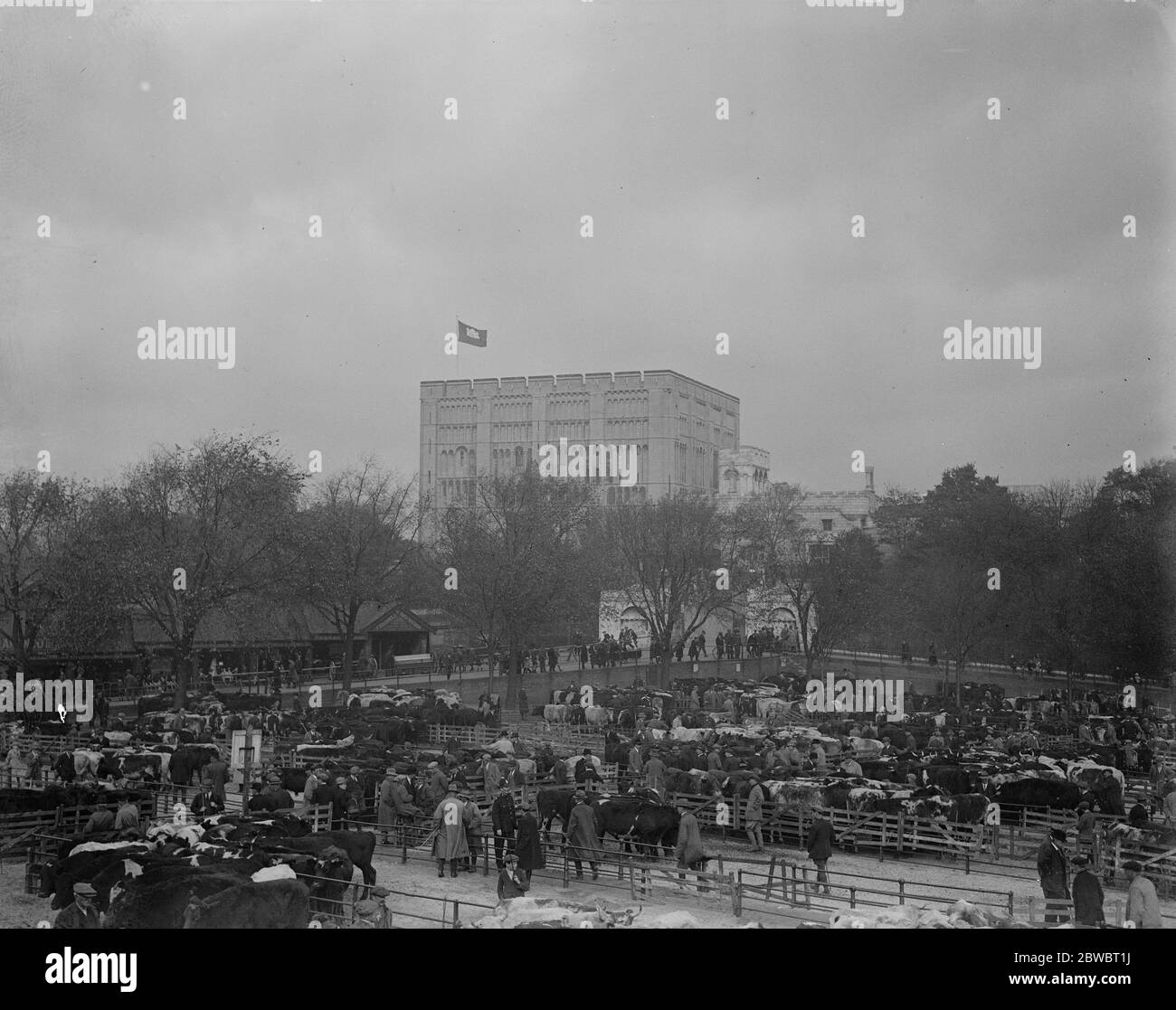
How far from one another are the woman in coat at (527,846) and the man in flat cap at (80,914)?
5.13m

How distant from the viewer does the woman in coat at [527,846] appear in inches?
595

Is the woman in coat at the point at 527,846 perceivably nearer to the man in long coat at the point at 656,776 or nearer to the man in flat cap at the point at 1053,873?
the man in long coat at the point at 656,776

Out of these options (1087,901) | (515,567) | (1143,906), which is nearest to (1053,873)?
(1087,901)

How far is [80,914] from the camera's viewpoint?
1198cm

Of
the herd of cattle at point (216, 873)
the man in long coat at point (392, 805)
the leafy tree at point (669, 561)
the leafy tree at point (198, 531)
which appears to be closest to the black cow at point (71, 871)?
the herd of cattle at point (216, 873)

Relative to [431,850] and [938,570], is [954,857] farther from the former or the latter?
[938,570]

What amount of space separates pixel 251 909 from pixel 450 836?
4.38m

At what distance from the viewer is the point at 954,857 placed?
1809cm

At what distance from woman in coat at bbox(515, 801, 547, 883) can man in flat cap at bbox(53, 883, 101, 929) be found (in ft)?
16.8

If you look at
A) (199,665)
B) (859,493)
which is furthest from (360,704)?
(859,493)

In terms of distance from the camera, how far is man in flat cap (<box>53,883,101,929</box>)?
11891 mm

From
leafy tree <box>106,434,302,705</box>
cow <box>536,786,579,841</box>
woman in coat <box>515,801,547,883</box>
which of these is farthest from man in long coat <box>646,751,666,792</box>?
leafy tree <box>106,434,302,705</box>

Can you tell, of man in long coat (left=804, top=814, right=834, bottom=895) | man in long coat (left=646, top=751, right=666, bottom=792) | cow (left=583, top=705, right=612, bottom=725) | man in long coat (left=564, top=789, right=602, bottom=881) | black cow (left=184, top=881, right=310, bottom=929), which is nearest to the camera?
black cow (left=184, top=881, right=310, bottom=929)

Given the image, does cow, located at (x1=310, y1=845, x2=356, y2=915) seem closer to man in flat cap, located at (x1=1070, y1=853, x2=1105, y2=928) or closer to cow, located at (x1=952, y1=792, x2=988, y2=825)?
man in flat cap, located at (x1=1070, y1=853, x2=1105, y2=928)
